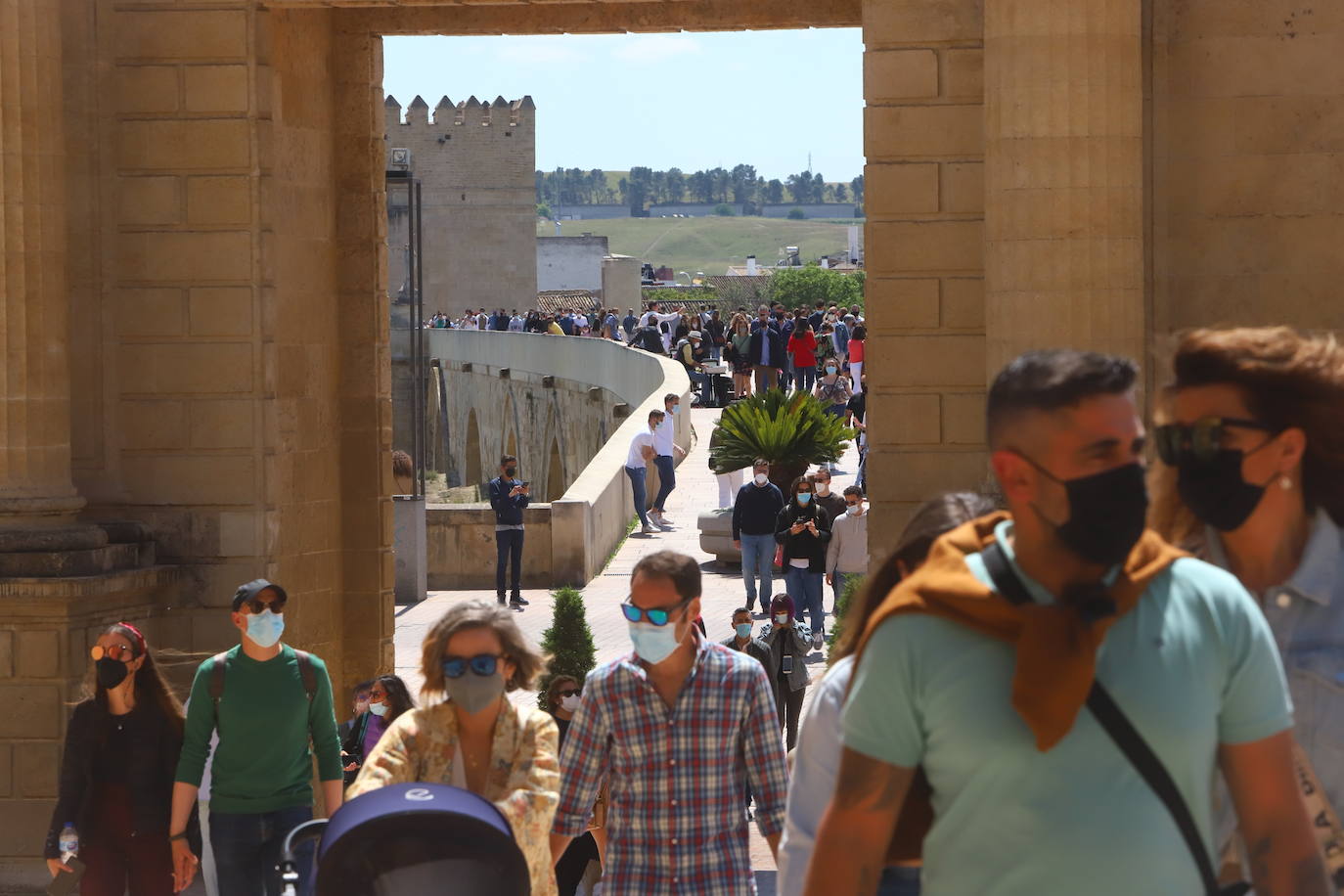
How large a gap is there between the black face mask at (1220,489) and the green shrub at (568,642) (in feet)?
25.5

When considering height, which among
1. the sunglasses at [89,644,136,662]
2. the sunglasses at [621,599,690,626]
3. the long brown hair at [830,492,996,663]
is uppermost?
the long brown hair at [830,492,996,663]

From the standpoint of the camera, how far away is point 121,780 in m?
7.73

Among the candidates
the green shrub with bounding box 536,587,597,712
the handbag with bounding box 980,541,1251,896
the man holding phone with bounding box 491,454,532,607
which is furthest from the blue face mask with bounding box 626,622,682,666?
the man holding phone with bounding box 491,454,532,607

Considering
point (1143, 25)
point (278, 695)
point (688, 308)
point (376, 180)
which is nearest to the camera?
point (278, 695)

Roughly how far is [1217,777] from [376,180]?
10968mm

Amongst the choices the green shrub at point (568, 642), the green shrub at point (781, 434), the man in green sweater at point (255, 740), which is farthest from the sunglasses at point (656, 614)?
the green shrub at point (781, 434)

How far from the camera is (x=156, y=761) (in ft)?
25.3

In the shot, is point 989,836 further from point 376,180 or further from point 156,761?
point 376,180

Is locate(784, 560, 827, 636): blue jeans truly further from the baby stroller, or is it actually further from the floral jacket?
the baby stroller

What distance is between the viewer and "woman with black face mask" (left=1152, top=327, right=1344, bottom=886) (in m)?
3.49

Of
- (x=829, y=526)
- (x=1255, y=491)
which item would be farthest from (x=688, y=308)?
(x=1255, y=491)

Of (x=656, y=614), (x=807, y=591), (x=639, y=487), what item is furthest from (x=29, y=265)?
(x=639, y=487)

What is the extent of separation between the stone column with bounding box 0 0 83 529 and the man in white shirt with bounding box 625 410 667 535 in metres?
13.3

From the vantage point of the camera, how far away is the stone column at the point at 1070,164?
10508mm
